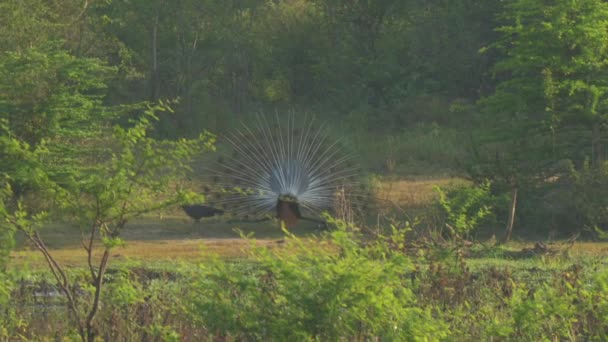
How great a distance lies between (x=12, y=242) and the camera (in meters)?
6.77

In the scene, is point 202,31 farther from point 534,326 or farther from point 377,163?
point 534,326

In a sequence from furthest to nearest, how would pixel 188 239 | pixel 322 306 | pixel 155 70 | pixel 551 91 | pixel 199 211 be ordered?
pixel 155 70 → pixel 199 211 → pixel 551 91 → pixel 188 239 → pixel 322 306

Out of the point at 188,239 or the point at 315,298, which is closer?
the point at 315,298

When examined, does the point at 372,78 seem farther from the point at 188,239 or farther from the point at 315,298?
the point at 315,298

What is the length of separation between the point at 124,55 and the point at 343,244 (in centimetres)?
2870

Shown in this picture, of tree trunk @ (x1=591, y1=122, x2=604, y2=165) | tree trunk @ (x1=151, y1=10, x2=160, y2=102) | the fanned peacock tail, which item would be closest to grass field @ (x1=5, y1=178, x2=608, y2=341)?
tree trunk @ (x1=591, y1=122, x2=604, y2=165)

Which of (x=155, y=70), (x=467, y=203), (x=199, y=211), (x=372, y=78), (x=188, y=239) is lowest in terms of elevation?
(x=188, y=239)

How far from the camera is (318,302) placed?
645cm

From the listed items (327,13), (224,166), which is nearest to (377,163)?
(224,166)

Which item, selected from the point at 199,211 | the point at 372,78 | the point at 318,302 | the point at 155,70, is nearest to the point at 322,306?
the point at 318,302

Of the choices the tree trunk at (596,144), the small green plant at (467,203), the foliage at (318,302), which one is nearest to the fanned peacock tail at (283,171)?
the small green plant at (467,203)

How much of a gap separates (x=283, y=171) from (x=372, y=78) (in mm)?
18129

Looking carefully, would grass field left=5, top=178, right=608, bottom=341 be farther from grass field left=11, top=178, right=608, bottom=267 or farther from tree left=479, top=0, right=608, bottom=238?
tree left=479, top=0, right=608, bottom=238

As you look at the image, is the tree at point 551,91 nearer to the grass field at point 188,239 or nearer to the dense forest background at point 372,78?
the dense forest background at point 372,78
